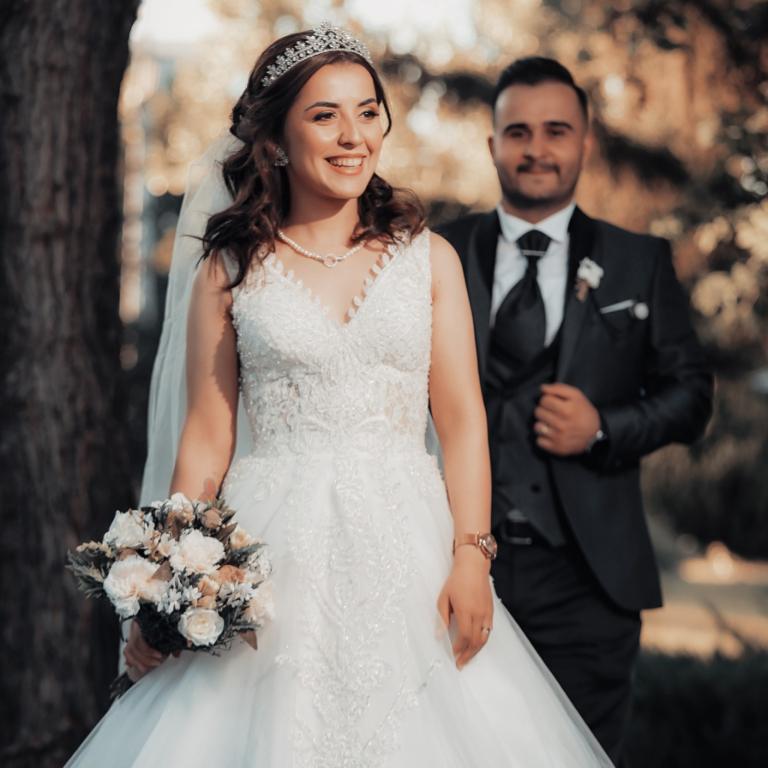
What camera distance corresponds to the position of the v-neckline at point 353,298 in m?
3.03

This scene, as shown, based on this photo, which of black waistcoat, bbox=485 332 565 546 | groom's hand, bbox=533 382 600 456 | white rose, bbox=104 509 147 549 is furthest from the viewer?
black waistcoat, bbox=485 332 565 546

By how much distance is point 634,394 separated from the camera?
3.73m

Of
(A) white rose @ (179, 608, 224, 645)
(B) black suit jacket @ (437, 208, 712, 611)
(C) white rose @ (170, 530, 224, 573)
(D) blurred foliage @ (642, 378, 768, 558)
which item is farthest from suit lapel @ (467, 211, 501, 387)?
(D) blurred foliage @ (642, 378, 768, 558)

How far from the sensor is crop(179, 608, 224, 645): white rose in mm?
2484

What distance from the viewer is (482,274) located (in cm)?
371

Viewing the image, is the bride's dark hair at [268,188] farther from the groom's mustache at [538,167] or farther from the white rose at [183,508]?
the white rose at [183,508]

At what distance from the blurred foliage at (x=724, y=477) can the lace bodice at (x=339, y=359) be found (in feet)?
25.1

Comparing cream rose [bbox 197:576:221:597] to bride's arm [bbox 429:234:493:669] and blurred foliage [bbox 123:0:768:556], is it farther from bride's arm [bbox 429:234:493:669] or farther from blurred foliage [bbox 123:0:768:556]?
blurred foliage [bbox 123:0:768:556]

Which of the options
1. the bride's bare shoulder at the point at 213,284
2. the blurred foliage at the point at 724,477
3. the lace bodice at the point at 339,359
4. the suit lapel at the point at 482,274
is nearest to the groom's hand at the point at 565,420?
the suit lapel at the point at 482,274

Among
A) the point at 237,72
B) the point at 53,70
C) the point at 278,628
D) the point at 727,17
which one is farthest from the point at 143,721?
the point at 237,72

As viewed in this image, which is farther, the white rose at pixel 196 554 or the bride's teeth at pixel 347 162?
the bride's teeth at pixel 347 162

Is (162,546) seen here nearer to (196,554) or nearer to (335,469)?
(196,554)

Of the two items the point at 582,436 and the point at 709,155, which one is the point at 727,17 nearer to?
the point at 709,155

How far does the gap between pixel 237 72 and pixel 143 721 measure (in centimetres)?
1126
